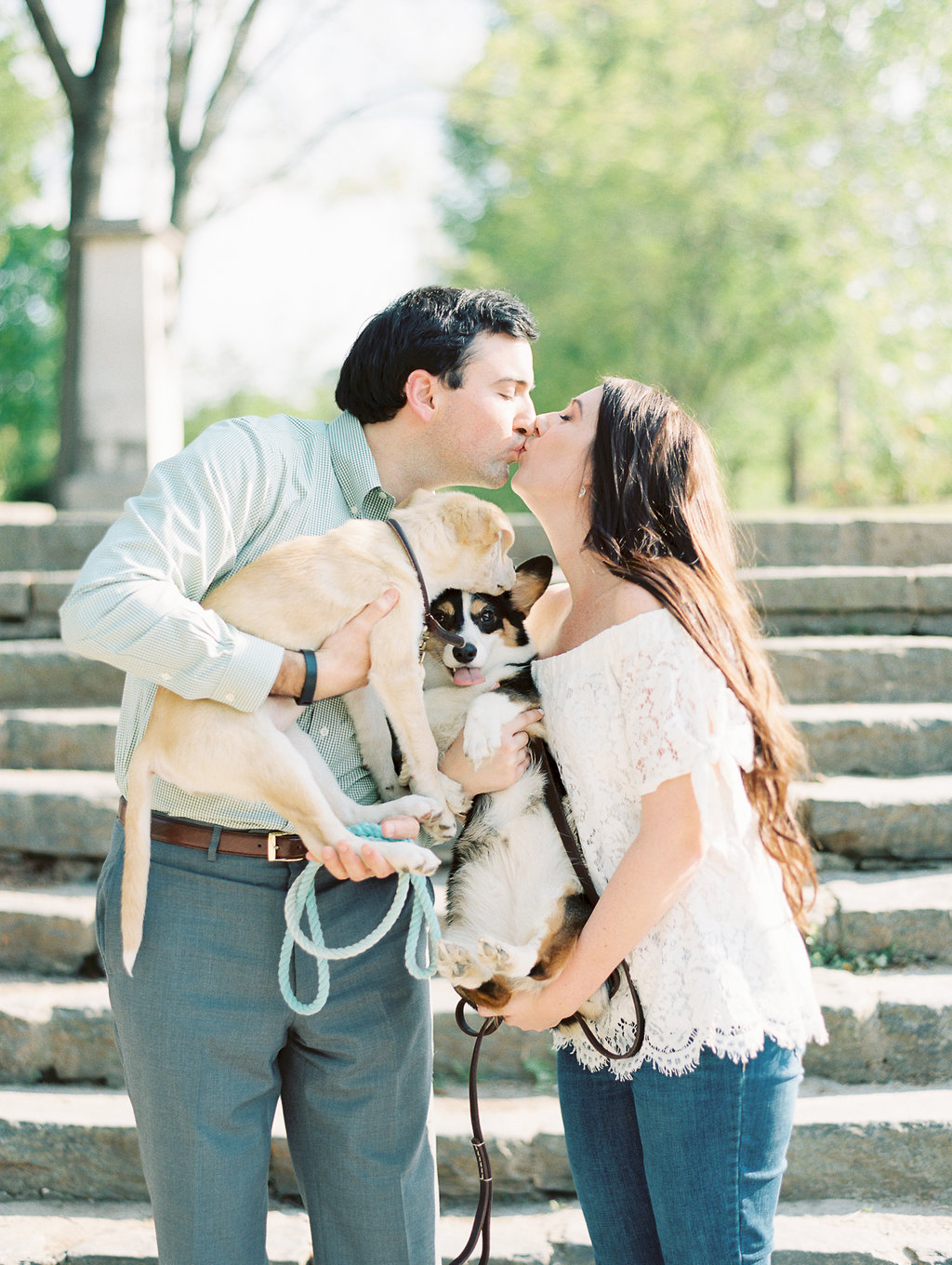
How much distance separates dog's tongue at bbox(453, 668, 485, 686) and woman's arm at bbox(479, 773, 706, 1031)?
2.65 feet

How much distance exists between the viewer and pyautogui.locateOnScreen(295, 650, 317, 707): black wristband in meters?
2.14

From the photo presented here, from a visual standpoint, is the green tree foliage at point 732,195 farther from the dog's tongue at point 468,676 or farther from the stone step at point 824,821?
the dog's tongue at point 468,676

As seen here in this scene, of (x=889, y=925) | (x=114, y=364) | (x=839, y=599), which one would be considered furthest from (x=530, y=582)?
(x=114, y=364)

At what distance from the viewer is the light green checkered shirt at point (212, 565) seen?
6.43ft

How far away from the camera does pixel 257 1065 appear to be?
2.13 meters

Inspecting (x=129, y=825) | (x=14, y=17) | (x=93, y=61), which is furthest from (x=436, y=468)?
(x=14, y=17)

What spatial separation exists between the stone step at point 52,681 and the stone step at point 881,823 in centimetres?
355

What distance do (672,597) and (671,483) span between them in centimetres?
30

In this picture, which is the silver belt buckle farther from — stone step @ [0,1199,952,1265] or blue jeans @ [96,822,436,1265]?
stone step @ [0,1199,952,1265]

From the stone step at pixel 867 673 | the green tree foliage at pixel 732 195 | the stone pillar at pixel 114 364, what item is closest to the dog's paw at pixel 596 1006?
the stone step at pixel 867 673

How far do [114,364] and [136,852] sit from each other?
6984 millimetres

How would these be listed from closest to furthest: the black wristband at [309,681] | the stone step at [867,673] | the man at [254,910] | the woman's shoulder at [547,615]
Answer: the man at [254,910]
the black wristband at [309,681]
the woman's shoulder at [547,615]
the stone step at [867,673]

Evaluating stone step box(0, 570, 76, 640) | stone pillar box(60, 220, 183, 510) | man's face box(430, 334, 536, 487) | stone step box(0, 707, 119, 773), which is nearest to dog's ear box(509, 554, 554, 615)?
man's face box(430, 334, 536, 487)

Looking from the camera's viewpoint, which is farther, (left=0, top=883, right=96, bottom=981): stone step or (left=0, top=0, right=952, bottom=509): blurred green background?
(left=0, top=0, right=952, bottom=509): blurred green background
